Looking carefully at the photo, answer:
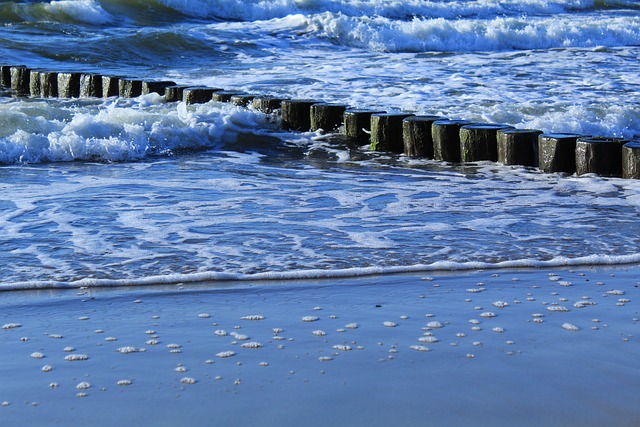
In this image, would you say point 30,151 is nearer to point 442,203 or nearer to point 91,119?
point 91,119

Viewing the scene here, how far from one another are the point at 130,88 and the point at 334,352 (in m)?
8.49

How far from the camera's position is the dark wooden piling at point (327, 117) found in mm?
9719

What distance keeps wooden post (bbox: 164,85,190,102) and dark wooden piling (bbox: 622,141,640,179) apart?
527cm

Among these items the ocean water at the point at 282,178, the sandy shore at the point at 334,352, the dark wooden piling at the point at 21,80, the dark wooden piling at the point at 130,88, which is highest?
the dark wooden piling at the point at 21,80

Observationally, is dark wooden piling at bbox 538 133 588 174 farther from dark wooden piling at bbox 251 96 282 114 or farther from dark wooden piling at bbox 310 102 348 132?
dark wooden piling at bbox 251 96 282 114

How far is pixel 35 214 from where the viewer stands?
19.6 ft

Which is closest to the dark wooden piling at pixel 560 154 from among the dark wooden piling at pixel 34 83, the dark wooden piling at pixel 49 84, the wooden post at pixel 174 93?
the wooden post at pixel 174 93

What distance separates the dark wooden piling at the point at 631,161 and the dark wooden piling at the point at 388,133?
7.23ft

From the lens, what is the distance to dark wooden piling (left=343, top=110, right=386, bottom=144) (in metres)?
9.27

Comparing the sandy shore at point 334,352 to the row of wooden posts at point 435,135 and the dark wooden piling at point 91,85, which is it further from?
the dark wooden piling at point 91,85

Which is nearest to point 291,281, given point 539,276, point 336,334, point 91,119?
point 336,334

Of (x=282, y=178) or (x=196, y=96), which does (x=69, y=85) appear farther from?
(x=282, y=178)

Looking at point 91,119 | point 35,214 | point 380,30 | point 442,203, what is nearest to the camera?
point 35,214

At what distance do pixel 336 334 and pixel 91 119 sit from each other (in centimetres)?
590
